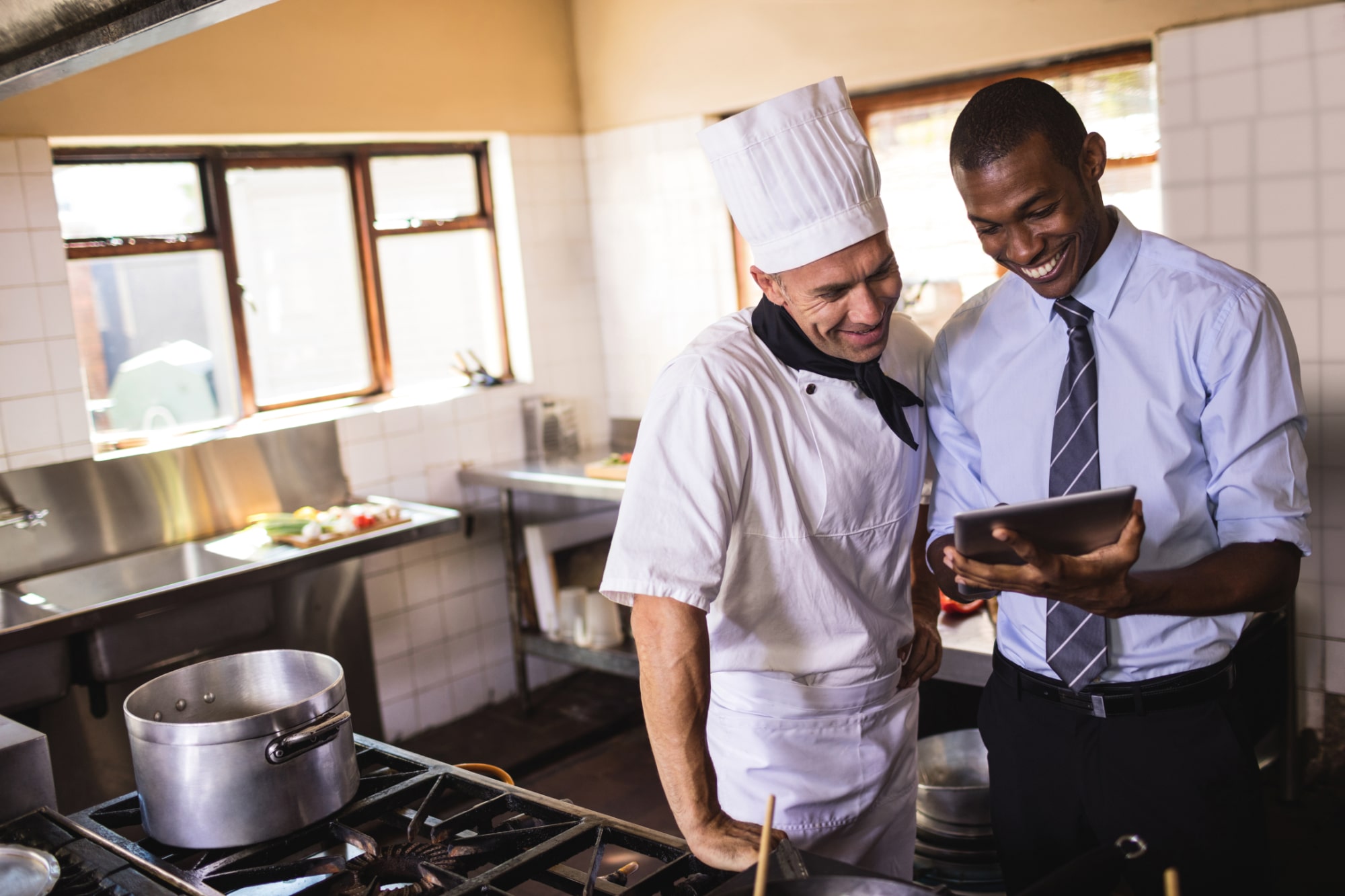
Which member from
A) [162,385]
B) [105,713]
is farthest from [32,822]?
[162,385]

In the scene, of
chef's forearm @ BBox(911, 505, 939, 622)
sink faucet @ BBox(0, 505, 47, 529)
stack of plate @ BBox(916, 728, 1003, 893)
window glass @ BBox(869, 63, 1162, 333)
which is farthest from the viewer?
window glass @ BBox(869, 63, 1162, 333)

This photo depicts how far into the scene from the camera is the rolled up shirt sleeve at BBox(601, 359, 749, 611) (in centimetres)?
149

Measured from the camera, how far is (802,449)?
1.63 metres

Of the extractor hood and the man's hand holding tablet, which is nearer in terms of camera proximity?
the man's hand holding tablet

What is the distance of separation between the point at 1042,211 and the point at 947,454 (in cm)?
42

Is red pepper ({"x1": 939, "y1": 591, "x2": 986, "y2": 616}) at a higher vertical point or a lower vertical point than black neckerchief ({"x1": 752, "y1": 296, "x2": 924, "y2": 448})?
lower

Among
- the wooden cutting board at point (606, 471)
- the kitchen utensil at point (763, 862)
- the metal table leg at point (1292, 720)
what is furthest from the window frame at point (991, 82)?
the kitchen utensil at point (763, 862)

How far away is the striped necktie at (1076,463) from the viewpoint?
63.7 inches

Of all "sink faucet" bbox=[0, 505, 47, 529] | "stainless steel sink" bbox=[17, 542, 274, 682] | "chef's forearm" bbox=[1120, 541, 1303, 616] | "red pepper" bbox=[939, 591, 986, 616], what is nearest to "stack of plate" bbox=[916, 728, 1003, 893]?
"red pepper" bbox=[939, 591, 986, 616]

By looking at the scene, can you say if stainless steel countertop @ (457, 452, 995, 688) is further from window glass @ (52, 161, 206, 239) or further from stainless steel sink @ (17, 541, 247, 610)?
window glass @ (52, 161, 206, 239)

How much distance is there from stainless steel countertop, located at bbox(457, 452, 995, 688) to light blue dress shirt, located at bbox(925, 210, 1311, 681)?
71 centimetres

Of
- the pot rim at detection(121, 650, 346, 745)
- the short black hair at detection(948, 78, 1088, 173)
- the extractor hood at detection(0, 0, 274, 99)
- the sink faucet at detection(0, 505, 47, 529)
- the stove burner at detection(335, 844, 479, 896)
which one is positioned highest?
the extractor hood at detection(0, 0, 274, 99)

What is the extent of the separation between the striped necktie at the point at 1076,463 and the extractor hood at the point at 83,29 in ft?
3.90

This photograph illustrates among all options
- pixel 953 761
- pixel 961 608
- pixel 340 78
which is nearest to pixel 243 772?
pixel 953 761
